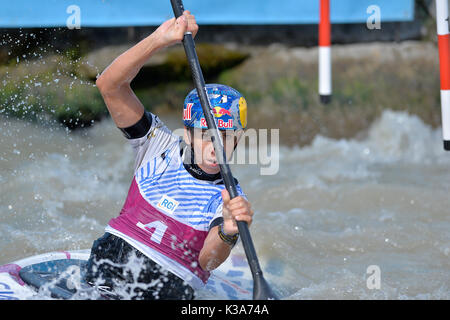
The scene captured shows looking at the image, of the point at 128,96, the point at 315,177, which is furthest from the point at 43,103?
the point at 128,96

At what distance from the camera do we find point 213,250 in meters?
2.74

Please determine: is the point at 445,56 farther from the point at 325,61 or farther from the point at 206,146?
the point at 206,146

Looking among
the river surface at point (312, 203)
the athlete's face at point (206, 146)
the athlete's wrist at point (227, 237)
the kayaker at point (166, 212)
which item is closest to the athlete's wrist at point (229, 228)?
the athlete's wrist at point (227, 237)

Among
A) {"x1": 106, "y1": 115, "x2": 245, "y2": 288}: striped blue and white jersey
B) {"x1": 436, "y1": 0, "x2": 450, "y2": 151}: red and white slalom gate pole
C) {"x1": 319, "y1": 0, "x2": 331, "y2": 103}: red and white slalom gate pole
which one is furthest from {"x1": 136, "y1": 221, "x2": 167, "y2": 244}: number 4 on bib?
{"x1": 319, "y1": 0, "x2": 331, "y2": 103}: red and white slalom gate pole

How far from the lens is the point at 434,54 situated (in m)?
8.64

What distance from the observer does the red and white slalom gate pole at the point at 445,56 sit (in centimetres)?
420

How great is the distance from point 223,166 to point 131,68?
1.91 ft

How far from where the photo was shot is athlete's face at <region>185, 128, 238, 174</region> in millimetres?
2875

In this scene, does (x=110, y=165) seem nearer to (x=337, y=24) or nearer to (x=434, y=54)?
(x=337, y=24)

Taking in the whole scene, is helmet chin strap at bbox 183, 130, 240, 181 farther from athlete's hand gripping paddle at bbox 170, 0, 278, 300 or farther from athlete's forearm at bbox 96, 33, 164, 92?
athlete's forearm at bbox 96, 33, 164, 92

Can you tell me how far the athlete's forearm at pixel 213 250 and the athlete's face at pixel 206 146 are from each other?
0.98ft

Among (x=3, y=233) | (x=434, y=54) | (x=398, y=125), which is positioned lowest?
(x=3, y=233)

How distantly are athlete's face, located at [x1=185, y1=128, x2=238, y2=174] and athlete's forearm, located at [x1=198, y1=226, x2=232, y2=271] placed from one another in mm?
300

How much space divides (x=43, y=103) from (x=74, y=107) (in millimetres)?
683
